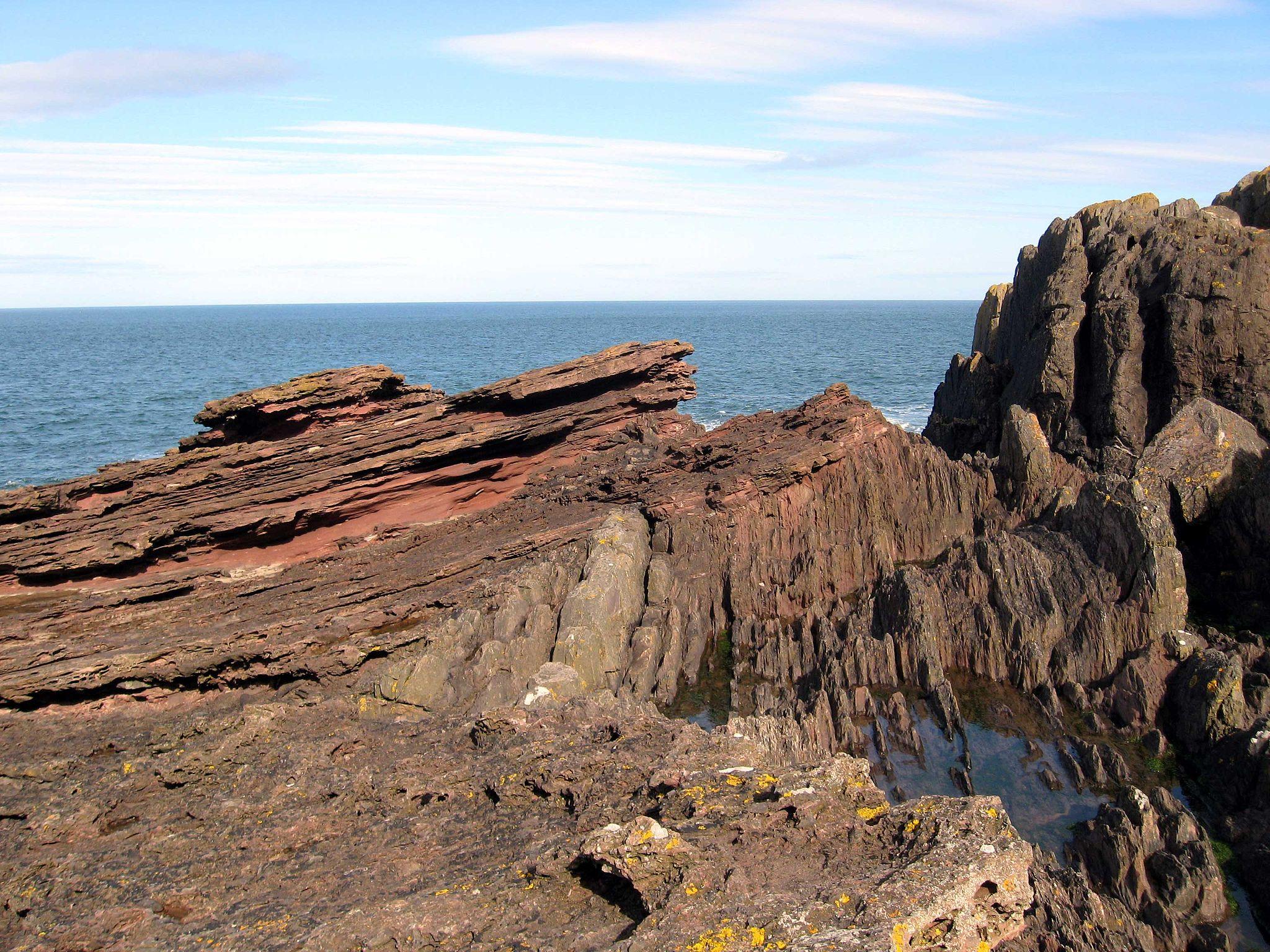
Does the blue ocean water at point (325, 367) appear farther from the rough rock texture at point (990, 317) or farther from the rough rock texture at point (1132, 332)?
the rough rock texture at point (1132, 332)

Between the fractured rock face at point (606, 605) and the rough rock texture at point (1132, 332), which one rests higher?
the rough rock texture at point (1132, 332)

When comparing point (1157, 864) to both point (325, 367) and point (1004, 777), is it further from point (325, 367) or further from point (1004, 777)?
point (325, 367)

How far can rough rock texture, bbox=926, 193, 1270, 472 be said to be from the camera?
24.1 meters

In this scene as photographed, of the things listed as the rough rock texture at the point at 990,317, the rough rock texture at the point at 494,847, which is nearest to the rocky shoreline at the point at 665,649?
the rough rock texture at the point at 494,847

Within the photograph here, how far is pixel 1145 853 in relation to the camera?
1259 centimetres

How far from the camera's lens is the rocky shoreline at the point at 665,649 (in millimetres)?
8102

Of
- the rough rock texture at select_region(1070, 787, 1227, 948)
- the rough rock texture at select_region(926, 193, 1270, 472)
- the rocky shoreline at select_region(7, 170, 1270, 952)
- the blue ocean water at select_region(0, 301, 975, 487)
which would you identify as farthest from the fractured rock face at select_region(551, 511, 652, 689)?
the blue ocean water at select_region(0, 301, 975, 487)

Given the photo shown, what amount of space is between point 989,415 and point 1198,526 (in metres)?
9.79

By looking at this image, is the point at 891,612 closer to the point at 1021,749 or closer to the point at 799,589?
the point at 799,589

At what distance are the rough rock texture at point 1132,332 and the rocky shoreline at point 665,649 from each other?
0.12 metres

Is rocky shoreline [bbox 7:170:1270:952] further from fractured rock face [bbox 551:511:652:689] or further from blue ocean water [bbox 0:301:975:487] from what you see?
blue ocean water [bbox 0:301:975:487]

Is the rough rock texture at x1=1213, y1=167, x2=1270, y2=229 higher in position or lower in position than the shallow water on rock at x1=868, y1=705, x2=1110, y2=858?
higher

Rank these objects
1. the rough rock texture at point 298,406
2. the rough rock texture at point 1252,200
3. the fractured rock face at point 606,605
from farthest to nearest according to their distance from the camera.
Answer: the rough rock texture at point 1252,200 → the rough rock texture at point 298,406 → the fractured rock face at point 606,605

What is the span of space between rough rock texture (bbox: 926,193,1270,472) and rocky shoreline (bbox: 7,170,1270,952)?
0.12m
